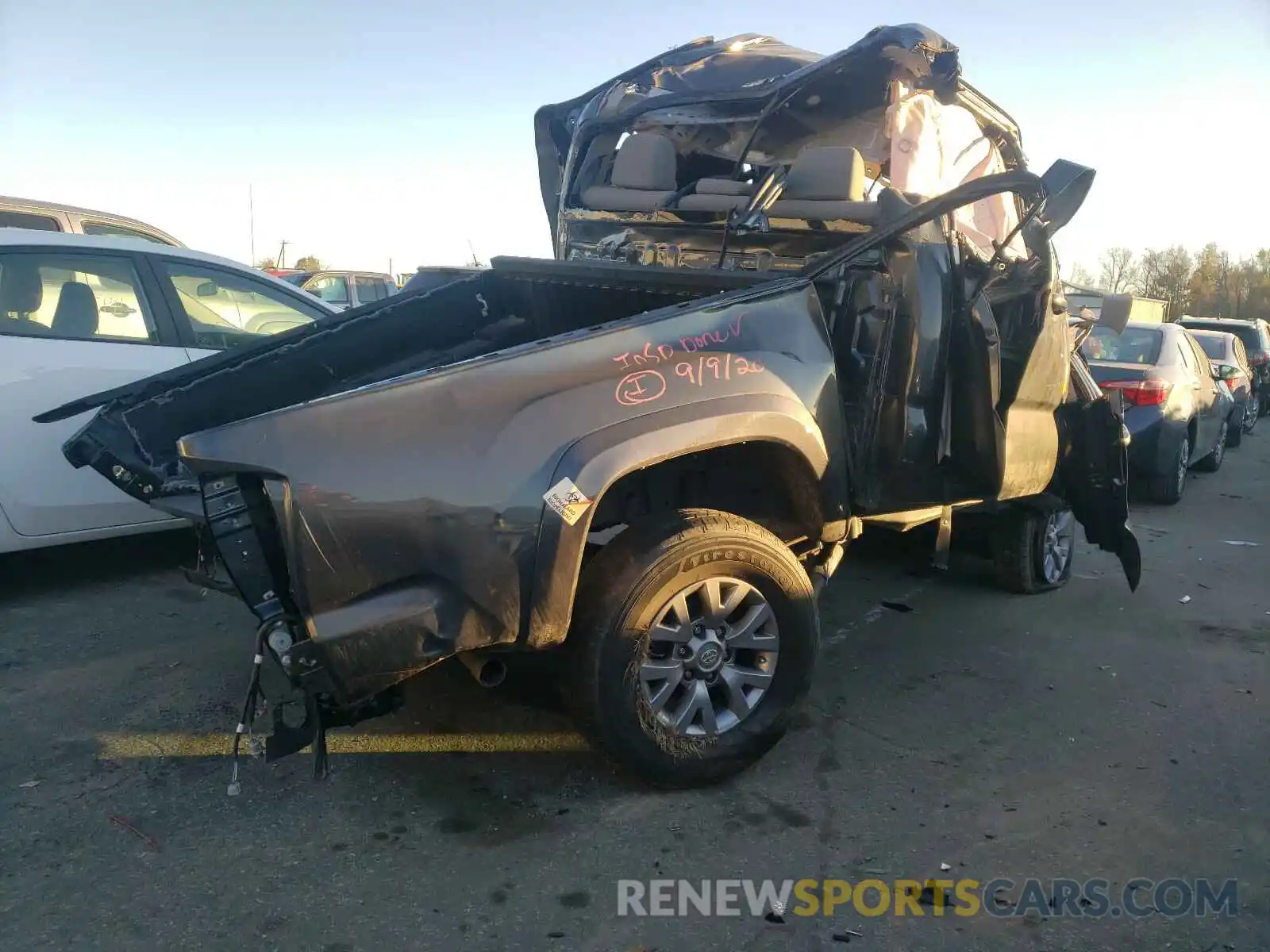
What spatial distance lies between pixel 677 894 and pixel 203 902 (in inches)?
51.6

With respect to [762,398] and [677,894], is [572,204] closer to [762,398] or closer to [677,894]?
[762,398]

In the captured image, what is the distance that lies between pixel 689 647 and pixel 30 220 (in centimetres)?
768

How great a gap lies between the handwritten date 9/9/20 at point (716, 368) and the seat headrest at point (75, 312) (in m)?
3.59

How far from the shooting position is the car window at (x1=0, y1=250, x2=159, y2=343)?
4.77m

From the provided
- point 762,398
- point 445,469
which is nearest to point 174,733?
point 445,469

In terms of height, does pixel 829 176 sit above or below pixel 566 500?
above

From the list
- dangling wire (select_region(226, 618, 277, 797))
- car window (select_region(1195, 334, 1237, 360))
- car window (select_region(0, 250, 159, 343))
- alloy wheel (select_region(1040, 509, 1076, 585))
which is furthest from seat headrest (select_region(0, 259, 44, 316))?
car window (select_region(1195, 334, 1237, 360))

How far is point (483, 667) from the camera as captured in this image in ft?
9.96

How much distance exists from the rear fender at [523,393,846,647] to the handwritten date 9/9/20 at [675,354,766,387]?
80 millimetres

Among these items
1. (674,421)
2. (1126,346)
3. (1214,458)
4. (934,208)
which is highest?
(934,208)

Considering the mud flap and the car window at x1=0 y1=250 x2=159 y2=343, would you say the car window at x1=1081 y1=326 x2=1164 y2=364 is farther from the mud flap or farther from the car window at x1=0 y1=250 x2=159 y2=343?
the car window at x1=0 y1=250 x2=159 y2=343

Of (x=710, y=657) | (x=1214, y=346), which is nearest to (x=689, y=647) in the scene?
(x=710, y=657)

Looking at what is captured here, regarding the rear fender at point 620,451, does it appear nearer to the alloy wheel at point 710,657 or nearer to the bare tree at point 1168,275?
the alloy wheel at point 710,657

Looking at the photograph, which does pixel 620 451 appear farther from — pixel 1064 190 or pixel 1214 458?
pixel 1214 458
